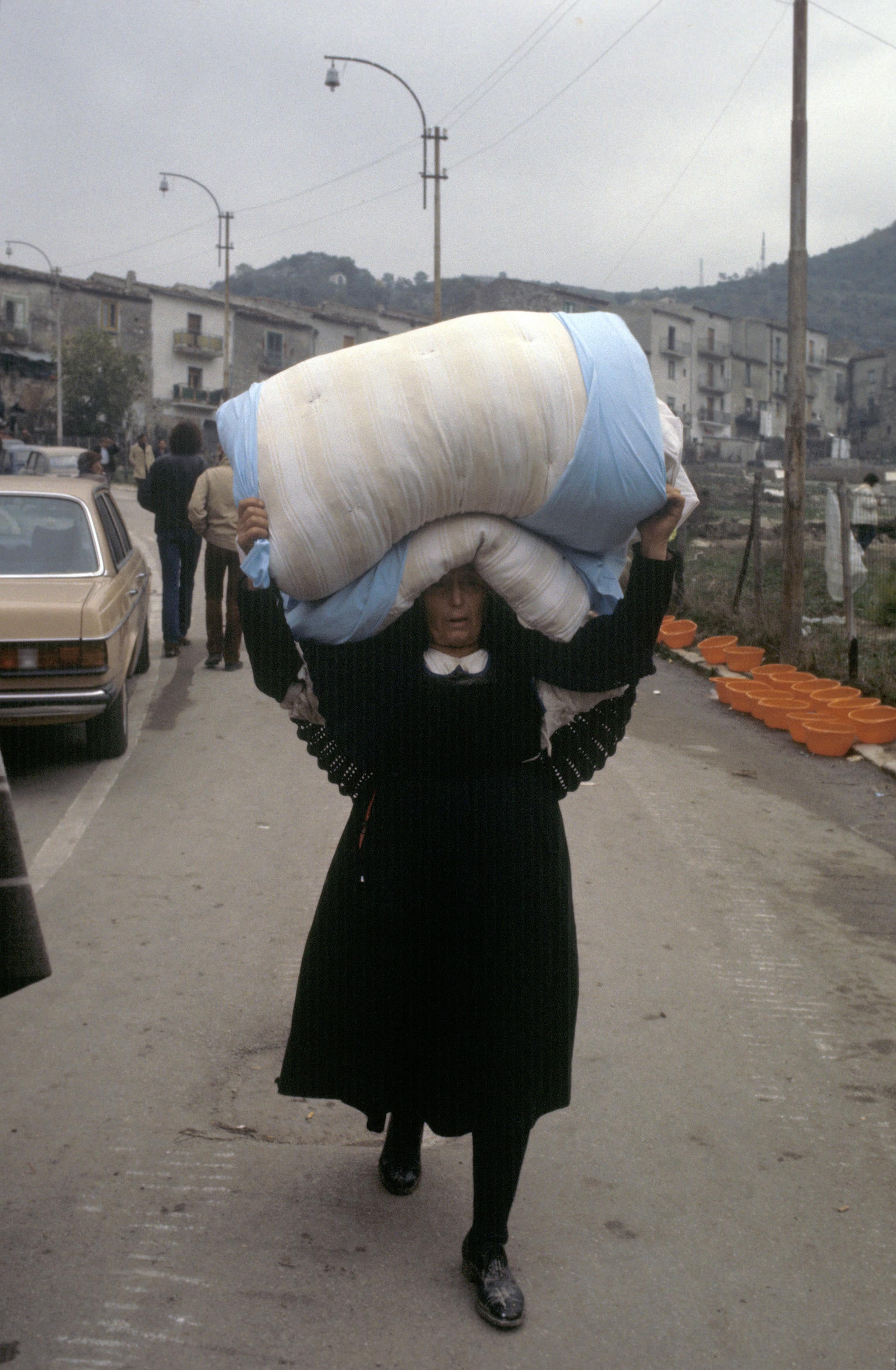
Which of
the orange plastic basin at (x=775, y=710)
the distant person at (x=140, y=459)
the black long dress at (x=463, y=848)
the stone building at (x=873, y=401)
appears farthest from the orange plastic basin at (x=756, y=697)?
the stone building at (x=873, y=401)

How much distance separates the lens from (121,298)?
212ft

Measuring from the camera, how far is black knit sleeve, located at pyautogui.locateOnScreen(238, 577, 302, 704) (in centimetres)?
263

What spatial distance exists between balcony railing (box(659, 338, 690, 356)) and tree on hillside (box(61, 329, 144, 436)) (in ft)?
138

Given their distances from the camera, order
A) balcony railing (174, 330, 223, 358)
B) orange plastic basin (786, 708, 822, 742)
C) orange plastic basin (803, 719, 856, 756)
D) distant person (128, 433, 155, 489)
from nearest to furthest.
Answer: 1. orange plastic basin (803, 719, 856, 756)
2. orange plastic basin (786, 708, 822, 742)
3. distant person (128, 433, 155, 489)
4. balcony railing (174, 330, 223, 358)

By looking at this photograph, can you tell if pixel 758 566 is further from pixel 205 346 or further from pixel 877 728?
pixel 205 346

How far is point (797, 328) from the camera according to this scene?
1155 cm

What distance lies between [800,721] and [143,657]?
207 inches

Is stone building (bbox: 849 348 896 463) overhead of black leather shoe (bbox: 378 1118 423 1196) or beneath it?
overhead

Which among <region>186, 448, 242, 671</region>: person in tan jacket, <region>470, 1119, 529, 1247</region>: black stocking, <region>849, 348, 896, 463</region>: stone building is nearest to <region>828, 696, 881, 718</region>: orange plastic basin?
<region>186, 448, 242, 671</region>: person in tan jacket

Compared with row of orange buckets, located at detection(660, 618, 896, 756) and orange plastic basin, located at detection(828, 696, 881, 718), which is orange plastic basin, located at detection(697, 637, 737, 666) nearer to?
row of orange buckets, located at detection(660, 618, 896, 756)

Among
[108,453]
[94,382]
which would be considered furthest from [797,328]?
[94,382]

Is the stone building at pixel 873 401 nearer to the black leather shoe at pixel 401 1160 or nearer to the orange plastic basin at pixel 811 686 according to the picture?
the orange plastic basin at pixel 811 686

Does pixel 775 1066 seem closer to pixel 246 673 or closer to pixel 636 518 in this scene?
pixel 636 518

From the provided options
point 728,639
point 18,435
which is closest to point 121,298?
point 18,435
